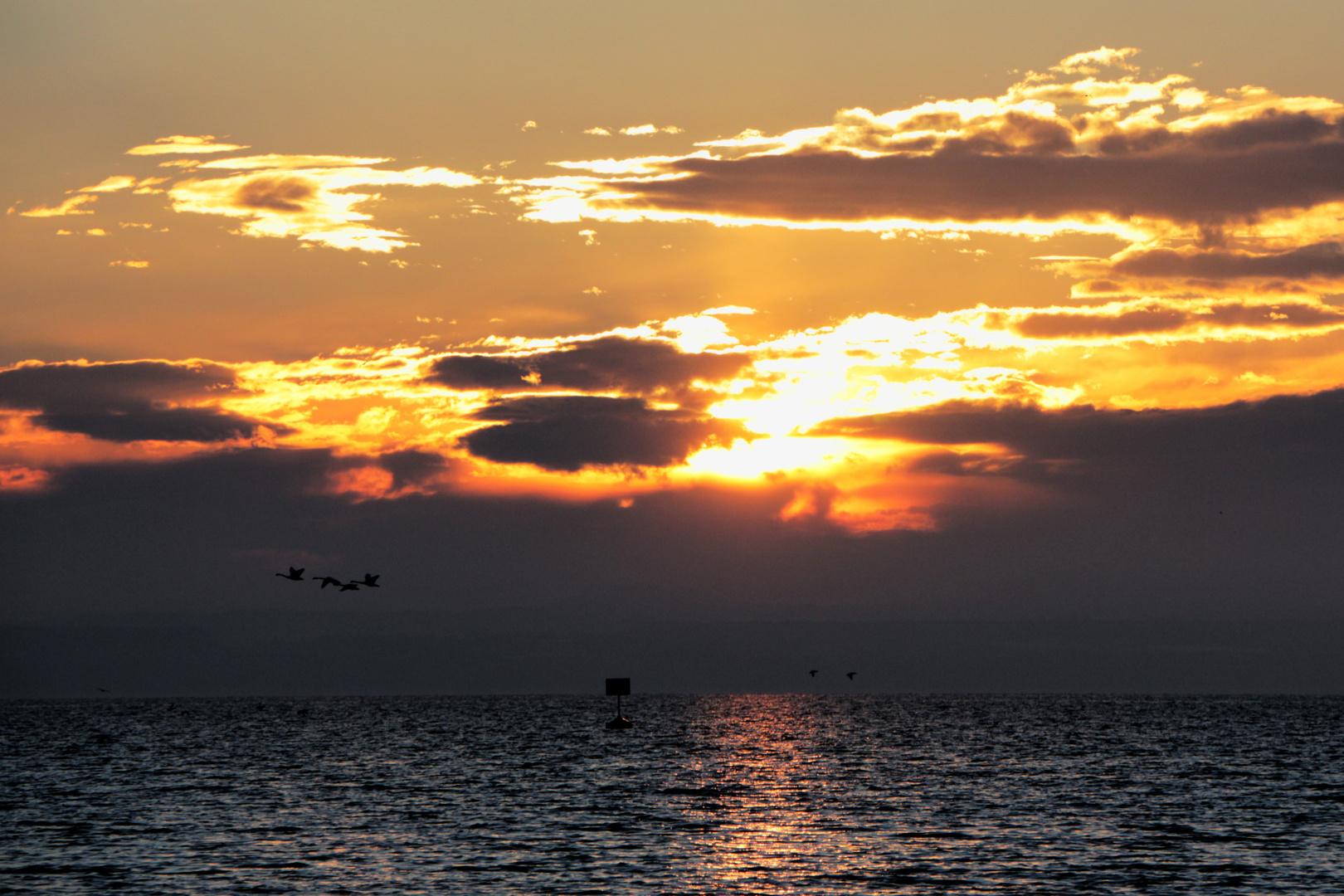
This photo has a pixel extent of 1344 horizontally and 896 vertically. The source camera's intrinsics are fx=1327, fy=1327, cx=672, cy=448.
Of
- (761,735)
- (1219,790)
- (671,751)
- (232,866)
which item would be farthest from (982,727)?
(232,866)

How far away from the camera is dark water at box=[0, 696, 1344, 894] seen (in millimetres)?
50156

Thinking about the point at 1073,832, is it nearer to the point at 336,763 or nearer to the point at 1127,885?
the point at 1127,885

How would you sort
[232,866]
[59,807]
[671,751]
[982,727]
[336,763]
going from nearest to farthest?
[232,866] < [59,807] < [336,763] < [671,751] < [982,727]

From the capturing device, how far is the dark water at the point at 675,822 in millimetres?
50156

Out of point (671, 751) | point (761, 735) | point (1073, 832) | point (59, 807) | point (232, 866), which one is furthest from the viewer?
point (761, 735)

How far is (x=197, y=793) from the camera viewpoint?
278 ft

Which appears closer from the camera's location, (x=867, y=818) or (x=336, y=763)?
(x=867, y=818)

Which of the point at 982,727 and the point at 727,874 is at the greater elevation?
the point at 727,874

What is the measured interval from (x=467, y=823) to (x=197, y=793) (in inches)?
1076

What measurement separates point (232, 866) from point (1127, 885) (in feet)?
113

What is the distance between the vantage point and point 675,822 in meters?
67.0

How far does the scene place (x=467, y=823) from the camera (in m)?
66.6

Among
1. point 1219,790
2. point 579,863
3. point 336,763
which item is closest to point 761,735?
point 336,763

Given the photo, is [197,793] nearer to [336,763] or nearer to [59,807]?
[59,807]
